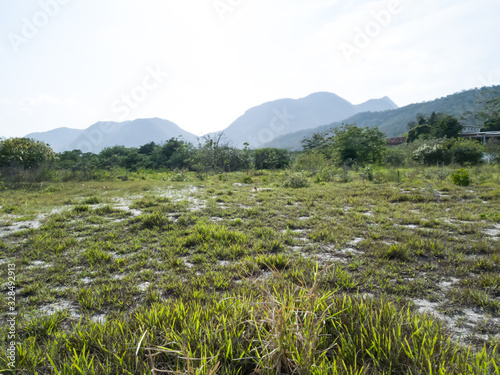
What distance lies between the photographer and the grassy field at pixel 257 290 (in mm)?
1211

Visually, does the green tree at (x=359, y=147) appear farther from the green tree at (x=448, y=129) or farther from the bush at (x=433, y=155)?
the green tree at (x=448, y=129)

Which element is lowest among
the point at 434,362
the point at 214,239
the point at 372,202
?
the point at 372,202

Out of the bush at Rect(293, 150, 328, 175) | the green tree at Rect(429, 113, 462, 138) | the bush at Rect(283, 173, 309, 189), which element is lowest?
the bush at Rect(283, 173, 309, 189)

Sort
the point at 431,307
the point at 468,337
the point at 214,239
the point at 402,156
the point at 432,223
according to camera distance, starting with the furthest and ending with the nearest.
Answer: the point at 402,156 < the point at 432,223 < the point at 214,239 < the point at 431,307 < the point at 468,337

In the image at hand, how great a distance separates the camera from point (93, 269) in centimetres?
319

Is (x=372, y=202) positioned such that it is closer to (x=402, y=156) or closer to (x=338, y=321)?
(x=338, y=321)

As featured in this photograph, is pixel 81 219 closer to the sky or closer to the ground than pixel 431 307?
closer to the sky

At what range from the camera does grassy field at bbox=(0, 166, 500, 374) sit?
1.21 m

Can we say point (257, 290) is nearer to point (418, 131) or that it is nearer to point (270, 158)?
point (270, 158)

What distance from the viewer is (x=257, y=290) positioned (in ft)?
6.95

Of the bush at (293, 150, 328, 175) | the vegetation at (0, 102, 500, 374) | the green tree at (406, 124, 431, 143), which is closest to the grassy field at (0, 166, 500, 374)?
the vegetation at (0, 102, 500, 374)

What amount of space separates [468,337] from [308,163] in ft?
70.4

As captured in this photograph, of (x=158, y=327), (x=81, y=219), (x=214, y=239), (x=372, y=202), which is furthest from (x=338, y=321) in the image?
(x=372, y=202)

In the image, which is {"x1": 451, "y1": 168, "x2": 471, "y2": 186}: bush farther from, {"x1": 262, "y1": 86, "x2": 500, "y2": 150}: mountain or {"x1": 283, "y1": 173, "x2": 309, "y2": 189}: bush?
{"x1": 262, "y1": 86, "x2": 500, "y2": 150}: mountain
